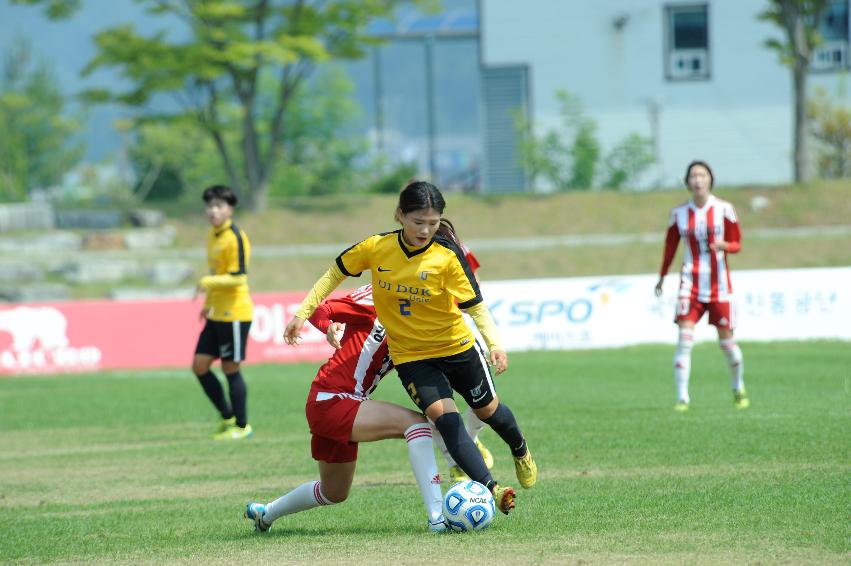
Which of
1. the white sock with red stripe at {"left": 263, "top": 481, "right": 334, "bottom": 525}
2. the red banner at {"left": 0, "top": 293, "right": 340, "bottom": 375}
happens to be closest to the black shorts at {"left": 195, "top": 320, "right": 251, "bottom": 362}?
the white sock with red stripe at {"left": 263, "top": 481, "right": 334, "bottom": 525}

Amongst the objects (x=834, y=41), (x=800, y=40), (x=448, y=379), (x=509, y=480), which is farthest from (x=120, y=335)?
(x=834, y=41)

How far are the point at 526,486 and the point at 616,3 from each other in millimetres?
42809

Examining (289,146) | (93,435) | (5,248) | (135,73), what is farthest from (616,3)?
(93,435)

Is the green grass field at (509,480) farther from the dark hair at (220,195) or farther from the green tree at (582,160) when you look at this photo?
the green tree at (582,160)

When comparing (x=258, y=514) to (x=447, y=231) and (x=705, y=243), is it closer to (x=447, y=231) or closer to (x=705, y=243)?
(x=447, y=231)

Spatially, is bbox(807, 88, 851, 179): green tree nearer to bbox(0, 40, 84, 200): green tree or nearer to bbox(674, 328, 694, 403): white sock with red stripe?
bbox(674, 328, 694, 403): white sock with red stripe

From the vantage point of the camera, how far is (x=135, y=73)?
3631 cm

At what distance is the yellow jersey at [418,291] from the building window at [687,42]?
138 feet

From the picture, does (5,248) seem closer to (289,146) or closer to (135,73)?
(135,73)

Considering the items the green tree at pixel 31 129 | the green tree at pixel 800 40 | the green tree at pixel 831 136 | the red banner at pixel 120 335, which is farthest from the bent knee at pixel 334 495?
the green tree at pixel 31 129

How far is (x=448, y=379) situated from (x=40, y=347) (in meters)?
16.7

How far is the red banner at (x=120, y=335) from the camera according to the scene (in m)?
22.3

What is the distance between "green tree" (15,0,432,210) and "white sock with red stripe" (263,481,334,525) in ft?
94.9

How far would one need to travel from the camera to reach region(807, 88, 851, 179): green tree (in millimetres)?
43094
